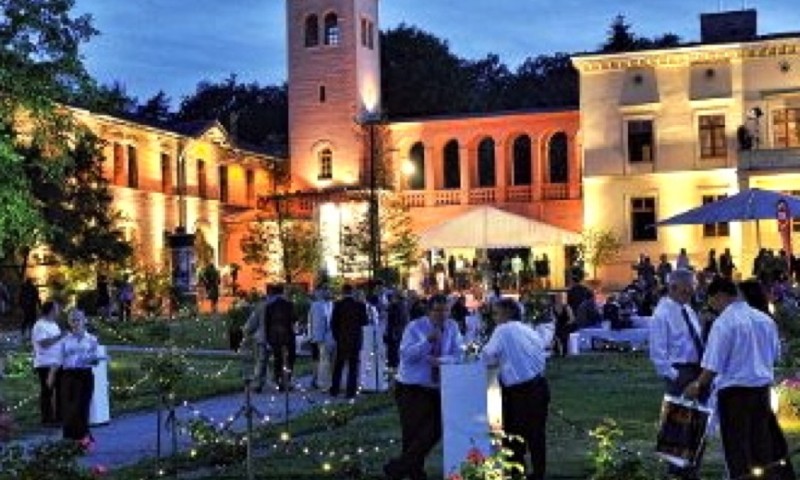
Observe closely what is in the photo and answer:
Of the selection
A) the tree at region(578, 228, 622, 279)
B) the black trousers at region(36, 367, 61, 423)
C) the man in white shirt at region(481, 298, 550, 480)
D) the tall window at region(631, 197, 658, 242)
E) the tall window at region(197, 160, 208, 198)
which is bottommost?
the black trousers at region(36, 367, 61, 423)

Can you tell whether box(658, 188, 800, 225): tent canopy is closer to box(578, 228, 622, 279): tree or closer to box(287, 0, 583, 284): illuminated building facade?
box(578, 228, 622, 279): tree

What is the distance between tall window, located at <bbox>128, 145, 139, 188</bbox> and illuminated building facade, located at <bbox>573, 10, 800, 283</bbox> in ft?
61.7

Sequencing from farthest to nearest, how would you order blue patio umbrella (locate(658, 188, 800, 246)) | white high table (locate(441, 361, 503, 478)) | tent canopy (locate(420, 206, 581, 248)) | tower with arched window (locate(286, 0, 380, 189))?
tower with arched window (locate(286, 0, 380, 189)) < tent canopy (locate(420, 206, 581, 248)) < blue patio umbrella (locate(658, 188, 800, 246)) < white high table (locate(441, 361, 503, 478))

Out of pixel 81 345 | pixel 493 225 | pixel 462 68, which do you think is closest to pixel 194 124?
pixel 462 68

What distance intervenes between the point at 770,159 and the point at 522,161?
16782mm

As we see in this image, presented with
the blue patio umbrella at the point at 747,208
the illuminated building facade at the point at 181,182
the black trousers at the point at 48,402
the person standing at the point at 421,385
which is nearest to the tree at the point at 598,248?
the illuminated building facade at the point at 181,182

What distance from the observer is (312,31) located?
6531cm

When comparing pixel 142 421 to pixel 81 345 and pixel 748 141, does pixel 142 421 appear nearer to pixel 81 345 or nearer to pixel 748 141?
pixel 81 345

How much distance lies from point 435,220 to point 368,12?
11048 millimetres

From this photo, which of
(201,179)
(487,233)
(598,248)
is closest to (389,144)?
(201,179)

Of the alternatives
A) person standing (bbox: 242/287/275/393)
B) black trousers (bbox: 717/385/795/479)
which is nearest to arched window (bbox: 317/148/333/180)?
person standing (bbox: 242/287/275/393)

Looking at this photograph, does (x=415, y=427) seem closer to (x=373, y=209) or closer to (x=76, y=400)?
(x=76, y=400)

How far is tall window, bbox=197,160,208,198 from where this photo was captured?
63531 millimetres

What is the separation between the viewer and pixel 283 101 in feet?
290
